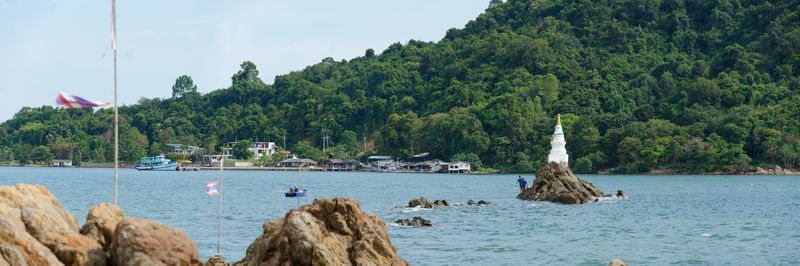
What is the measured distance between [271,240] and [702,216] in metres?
37.4

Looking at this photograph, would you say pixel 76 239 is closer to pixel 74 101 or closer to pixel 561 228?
pixel 74 101

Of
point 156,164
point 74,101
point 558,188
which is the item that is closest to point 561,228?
point 558,188

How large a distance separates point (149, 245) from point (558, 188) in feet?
155

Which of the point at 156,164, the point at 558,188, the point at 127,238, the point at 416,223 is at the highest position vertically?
the point at 156,164

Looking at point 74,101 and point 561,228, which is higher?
point 74,101

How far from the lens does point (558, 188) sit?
58656 millimetres

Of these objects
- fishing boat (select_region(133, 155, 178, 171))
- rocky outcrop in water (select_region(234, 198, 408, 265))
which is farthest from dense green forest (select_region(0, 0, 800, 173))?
rocky outcrop in water (select_region(234, 198, 408, 265))

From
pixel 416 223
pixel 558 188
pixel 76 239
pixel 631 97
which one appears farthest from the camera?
pixel 631 97

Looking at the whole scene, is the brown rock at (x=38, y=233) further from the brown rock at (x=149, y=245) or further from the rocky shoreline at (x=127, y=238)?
the brown rock at (x=149, y=245)

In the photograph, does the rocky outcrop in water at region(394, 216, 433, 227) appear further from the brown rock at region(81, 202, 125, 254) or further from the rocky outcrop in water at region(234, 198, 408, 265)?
the brown rock at region(81, 202, 125, 254)

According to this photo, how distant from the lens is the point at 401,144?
554 ft

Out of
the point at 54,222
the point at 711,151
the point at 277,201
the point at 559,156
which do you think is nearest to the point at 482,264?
the point at 54,222

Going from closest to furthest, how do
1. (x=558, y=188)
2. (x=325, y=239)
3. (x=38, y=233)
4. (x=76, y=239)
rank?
(x=38, y=233), (x=76, y=239), (x=325, y=239), (x=558, y=188)

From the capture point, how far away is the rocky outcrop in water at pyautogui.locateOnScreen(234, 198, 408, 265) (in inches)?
685
